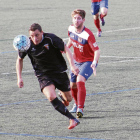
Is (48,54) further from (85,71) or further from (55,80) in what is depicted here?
(85,71)

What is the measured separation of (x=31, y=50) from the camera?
8.38 meters

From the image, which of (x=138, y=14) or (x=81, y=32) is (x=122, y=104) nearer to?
(x=81, y=32)

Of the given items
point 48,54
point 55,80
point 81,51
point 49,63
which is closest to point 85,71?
point 81,51

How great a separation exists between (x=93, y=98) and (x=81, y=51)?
133 cm

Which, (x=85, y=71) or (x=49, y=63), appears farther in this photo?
(x=85, y=71)

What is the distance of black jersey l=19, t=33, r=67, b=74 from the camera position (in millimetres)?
8336

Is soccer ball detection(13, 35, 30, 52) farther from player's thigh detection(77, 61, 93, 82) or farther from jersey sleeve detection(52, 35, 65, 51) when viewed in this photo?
player's thigh detection(77, 61, 93, 82)

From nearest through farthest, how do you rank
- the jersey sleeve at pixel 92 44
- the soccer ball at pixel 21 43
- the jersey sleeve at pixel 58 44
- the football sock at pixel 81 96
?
the soccer ball at pixel 21 43 < the jersey sleeve at pixel 58 44 < the football sock at pixel 81 96 < the jersey sleeve at pixel 92 44

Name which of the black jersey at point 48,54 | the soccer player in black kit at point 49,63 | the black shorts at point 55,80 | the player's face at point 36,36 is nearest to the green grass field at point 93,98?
the soccer player in black kit at point 49,63

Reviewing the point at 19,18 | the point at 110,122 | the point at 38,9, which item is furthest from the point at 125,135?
the point at 38,9

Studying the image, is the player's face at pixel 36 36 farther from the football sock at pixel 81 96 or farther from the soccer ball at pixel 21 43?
the football sock at pixel 81 96

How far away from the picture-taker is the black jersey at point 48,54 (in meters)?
8.34

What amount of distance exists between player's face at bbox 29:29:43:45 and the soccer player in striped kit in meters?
1.28

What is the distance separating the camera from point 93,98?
10.3 metres
